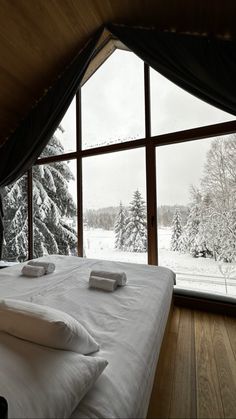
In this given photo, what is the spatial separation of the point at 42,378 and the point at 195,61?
2697 mm

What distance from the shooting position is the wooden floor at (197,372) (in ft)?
4.04

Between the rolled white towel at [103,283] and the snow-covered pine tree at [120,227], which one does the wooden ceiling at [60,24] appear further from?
the rolled white towel at [103,283]

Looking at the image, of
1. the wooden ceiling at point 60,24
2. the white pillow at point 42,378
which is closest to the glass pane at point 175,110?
the wooden ceiling at point 60,24

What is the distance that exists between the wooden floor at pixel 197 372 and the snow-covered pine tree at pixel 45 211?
82.6 inches

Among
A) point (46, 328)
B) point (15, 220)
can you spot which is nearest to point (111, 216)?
point (15, 220)

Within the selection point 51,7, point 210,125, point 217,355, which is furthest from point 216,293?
point 51,7

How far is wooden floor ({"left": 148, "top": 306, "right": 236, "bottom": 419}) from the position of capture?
48.4 inches

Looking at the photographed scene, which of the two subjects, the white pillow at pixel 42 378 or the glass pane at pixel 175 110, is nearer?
the white pillow at pixel 42 378

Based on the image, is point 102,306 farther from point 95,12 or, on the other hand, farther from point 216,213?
point 95,12

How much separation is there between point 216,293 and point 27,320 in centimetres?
233

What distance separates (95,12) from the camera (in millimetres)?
2482

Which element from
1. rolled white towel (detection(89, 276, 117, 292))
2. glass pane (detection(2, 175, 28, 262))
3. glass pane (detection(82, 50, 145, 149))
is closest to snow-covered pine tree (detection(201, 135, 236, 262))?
glass pane (detection(82, 50, 145, 149))

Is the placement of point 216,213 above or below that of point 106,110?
below

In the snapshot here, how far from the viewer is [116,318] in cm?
116
